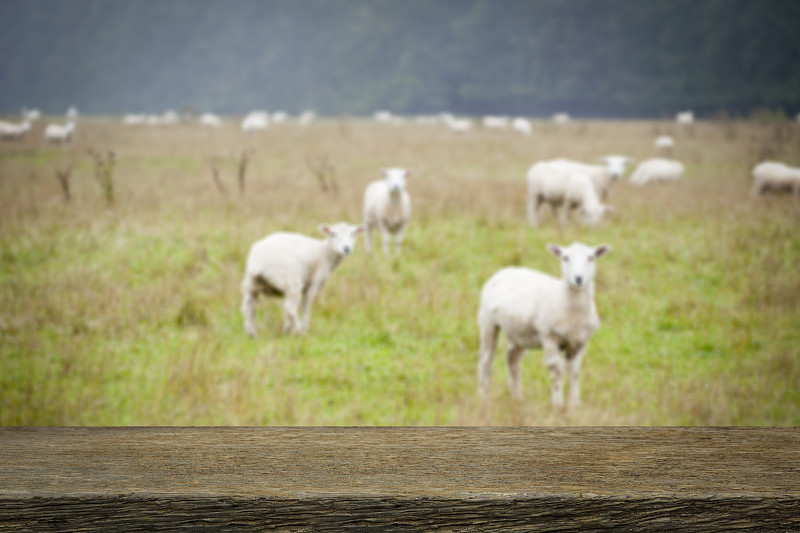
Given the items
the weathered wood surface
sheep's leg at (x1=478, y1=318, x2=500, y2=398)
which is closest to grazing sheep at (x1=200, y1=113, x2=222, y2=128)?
Answer: sheep's leg at (x1=478, y1=318, x2=500, y2=398)

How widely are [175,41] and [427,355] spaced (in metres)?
2.18

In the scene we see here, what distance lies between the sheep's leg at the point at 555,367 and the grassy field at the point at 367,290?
0.25ft

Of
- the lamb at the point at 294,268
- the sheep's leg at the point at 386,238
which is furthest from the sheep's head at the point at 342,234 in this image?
the sheep's leg at the point at 386,238

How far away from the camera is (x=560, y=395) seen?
12.8 feet

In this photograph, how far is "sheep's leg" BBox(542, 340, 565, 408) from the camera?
3885 millimetres

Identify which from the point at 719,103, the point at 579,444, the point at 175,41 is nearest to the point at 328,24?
the point at 175,41

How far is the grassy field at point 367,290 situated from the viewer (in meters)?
3.72

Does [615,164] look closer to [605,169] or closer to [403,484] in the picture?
[605,169]

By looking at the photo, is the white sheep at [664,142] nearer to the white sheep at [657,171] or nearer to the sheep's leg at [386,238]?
the white sheep at [657,171]

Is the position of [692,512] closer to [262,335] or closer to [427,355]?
[427,355]

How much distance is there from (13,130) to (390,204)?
2.07 metres

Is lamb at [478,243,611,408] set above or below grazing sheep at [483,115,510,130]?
below

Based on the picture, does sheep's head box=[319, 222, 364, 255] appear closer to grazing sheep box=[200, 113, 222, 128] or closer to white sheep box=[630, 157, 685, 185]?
grazing sheep box=[200, 113, 222, 128]

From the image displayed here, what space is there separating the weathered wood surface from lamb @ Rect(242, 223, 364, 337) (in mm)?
3707
